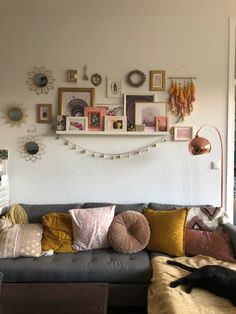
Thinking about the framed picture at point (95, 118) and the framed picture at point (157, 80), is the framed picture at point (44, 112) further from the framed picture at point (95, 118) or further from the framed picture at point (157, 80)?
the framed picture at point (157, 80)

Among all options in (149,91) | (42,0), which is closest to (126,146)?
(149,91)

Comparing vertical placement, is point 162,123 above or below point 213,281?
above

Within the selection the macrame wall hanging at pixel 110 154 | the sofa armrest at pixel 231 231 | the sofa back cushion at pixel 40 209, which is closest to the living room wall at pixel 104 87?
the macrame wall hanging at pixel 110 154

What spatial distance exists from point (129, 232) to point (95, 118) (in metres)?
1.21

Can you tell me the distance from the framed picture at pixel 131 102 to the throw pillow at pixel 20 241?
1.42 meters

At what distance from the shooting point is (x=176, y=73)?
2980mm

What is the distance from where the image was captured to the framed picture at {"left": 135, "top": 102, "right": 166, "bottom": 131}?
2.96 meters

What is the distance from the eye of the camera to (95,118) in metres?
2.95

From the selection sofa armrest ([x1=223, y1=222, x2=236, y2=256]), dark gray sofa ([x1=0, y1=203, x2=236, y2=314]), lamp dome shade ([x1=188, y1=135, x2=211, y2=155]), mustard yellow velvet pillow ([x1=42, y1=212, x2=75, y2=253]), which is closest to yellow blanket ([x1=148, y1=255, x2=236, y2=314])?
dark gray sofa ([x1=0, y1=203, x2=236, y2=314])

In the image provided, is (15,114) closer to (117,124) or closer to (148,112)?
(117,124)

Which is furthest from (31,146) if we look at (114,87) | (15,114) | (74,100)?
(114,87)

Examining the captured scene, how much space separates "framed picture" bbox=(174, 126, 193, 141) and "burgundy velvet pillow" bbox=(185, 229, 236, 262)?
0.98 metres

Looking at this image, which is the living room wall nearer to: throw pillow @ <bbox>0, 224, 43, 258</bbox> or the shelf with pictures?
the shelf with pictures

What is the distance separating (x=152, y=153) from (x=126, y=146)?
290 mm
